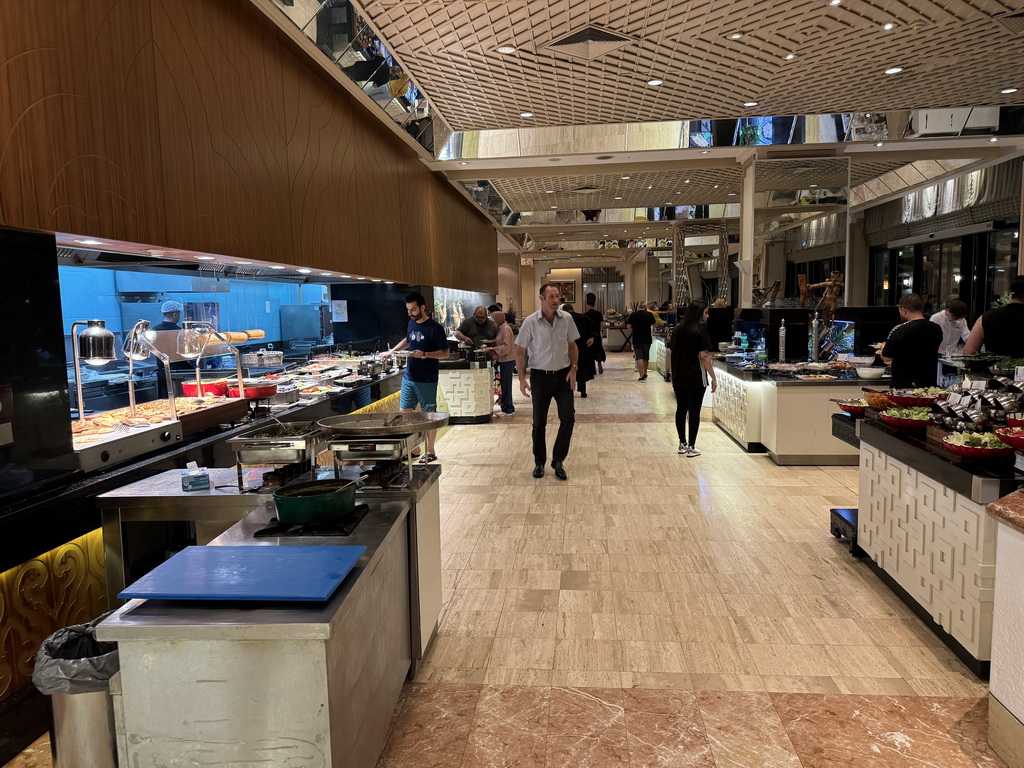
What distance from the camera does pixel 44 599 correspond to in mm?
2674

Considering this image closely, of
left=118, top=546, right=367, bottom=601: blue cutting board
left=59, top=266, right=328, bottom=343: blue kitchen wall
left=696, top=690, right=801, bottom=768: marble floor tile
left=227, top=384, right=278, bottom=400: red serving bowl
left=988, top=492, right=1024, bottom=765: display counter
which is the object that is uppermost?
left=59, top=266, right=328, bottom=343: blue kitchen wall

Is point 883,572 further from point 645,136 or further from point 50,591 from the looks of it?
point 645,136

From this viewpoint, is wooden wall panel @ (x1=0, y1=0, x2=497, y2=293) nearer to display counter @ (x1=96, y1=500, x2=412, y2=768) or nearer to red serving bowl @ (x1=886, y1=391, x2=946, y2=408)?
display counter @ (x1=96, y1=500, x2=412, y2=768)

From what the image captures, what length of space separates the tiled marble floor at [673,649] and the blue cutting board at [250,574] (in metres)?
0.83

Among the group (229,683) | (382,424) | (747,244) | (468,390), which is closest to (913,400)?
(382,424)

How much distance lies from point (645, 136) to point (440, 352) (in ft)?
11.8

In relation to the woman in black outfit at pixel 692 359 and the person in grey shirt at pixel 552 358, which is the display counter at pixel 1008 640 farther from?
the woman in black outfit at pixel 692 359

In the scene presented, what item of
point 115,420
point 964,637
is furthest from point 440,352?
point 964,637

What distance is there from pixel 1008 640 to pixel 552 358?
400 cm

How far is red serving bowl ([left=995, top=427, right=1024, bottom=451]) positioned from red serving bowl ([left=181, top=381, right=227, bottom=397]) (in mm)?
4239

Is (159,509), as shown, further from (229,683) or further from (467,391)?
(467,391)

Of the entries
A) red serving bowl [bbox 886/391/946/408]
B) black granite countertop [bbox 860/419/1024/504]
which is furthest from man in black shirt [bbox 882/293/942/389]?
black granite countertop [bbox 860/419/1024/504]

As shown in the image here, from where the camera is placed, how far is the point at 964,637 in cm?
283

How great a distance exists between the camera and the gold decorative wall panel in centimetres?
249
